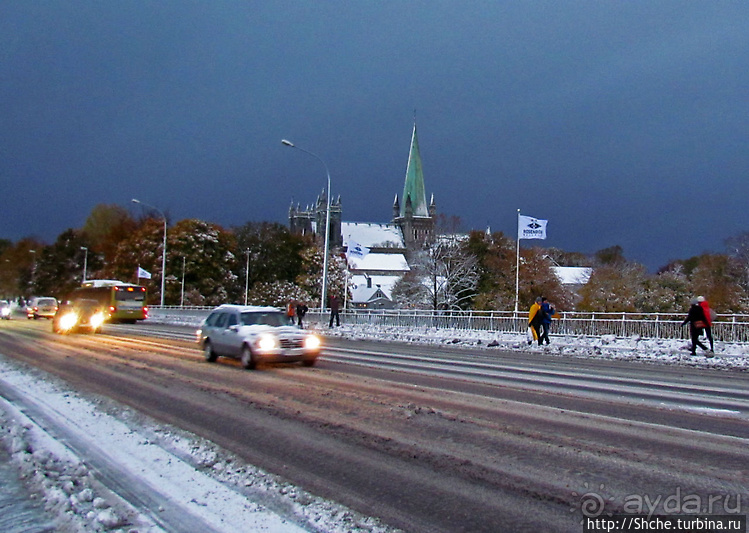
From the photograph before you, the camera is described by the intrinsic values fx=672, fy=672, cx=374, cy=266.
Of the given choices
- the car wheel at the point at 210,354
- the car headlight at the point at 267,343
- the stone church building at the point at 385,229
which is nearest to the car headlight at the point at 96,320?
the car wheel at the point at 210,354

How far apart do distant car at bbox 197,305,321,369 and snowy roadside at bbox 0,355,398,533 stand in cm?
682

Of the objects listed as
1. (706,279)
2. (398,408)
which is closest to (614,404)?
(398,408)

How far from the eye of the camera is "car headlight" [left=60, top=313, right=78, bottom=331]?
34.7 meters

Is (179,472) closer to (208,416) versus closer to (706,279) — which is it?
(208,416)

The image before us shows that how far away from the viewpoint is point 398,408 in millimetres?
10500

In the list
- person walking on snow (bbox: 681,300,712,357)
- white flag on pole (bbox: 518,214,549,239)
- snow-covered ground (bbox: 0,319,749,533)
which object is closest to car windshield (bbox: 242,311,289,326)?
snow-covered ground (bbox: 0,319,749,533)

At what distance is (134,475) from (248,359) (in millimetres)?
10140

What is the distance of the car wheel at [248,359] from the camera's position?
16730 mm

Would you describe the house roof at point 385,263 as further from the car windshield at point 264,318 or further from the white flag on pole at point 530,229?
the car windshield at point 264,318

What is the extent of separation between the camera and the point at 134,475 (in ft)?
22.1

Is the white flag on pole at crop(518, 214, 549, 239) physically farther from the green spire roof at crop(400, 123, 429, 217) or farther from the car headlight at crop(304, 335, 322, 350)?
the green spire roof at crop(400, 123, 429, 217)

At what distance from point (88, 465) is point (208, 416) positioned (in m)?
2.96

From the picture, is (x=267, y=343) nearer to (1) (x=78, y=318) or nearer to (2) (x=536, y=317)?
(2) (x=536, y=317)

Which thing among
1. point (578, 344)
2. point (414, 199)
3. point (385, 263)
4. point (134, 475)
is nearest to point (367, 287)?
point (385, 263)
